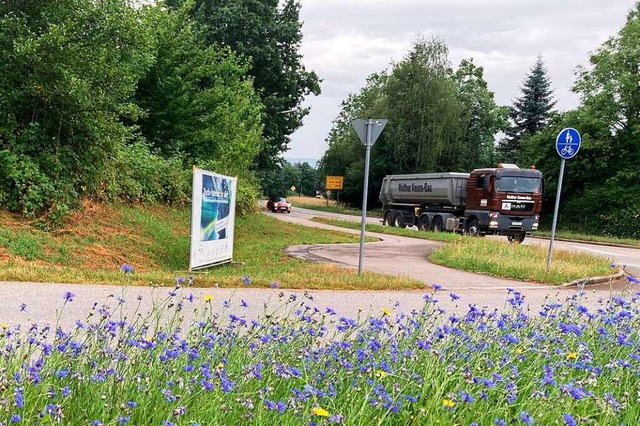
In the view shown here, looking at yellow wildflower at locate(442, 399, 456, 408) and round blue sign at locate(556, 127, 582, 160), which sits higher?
round blue sign at locate(556, 127, 582, 160)

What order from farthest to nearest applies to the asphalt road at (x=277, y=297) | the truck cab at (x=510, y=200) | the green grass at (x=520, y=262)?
the truck cab at (x=510, y=200) < the green grass at (x=520, y=262) < the asphalt road at (x=277, y=297)

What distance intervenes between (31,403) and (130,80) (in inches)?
488

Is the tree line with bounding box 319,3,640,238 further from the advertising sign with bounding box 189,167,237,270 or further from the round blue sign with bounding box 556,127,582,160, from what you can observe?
the advertising sign with bounding box 189,167,237,270

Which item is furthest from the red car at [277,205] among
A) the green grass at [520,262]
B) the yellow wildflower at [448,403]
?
the yellow wildflower at [448,403]

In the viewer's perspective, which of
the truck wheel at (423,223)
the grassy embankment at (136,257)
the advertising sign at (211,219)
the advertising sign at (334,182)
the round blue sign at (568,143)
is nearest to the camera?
the grassy embankment at (136,257)

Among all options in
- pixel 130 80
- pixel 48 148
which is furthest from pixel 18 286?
pixel 130 80

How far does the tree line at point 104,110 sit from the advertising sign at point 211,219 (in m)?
3.50

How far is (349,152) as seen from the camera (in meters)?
59.4

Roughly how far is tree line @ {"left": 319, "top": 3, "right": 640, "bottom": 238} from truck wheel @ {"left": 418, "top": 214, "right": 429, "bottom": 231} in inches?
513

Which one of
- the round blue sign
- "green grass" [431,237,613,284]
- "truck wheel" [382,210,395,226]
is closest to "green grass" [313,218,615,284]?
"green grass" [431,237,613,284]

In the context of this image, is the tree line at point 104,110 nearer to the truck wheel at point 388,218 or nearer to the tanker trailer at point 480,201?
the tanker trailer at point 480,201

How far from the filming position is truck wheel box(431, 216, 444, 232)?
27.2 m

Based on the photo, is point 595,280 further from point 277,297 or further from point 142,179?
point 142,179

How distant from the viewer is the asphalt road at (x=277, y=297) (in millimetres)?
5738
